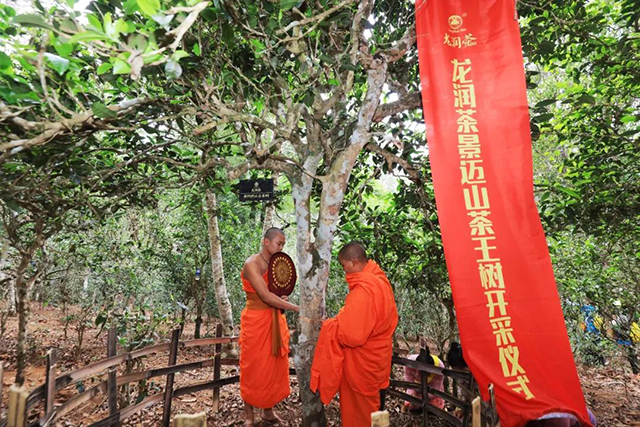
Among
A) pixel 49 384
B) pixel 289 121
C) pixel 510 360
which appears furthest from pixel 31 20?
pixel 510 360

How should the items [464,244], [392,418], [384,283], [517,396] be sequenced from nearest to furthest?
1. [517,396]
2. [464,244]
3. [384,283]
4. [392,418]

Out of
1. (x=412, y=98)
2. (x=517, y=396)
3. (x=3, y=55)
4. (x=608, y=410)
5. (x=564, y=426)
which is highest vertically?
(x=412, y=98)

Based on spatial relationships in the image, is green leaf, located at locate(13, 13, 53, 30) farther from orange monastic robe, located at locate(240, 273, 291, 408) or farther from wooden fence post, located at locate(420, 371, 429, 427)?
wooden fence post, located at locate(420, 371, 429, 427)

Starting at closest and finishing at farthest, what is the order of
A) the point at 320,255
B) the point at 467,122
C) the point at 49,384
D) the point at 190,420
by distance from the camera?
the point at 190,420, the point at 49,384, the point at 467,122, the point at 320,255

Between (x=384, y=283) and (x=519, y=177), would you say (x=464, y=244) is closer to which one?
(x=519, y=177)

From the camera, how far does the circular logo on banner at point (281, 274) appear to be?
3752mm

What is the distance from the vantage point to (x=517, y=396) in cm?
255

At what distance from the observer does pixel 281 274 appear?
3824 mm

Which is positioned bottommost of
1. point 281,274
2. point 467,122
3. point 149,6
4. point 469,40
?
point 281,274

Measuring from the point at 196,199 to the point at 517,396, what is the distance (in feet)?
18.3

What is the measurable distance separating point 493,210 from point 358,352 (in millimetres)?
1774

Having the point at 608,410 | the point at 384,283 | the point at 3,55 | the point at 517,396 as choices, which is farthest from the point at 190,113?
the point at 608,410

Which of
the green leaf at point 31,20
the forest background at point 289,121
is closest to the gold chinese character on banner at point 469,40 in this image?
the forest background at point 289,121

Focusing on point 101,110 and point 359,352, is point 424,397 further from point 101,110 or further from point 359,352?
point 101,110
